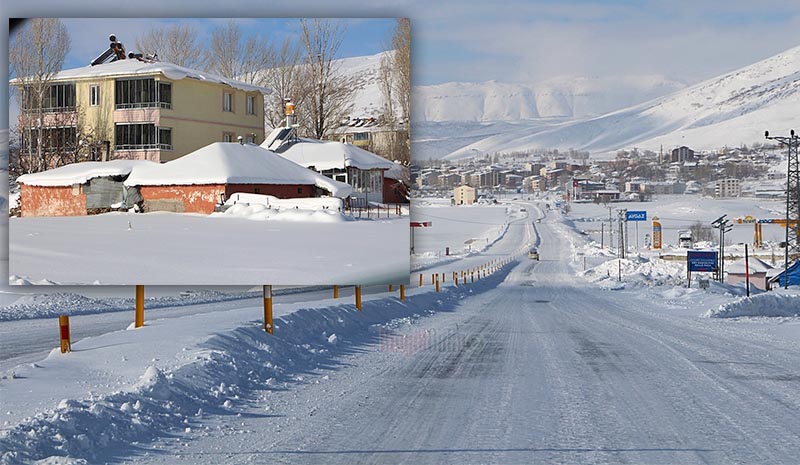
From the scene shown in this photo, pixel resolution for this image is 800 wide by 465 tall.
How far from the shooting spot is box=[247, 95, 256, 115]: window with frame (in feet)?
55.3

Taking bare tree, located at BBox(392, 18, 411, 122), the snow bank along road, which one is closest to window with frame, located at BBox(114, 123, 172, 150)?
bare tree, located at BBox(392, 18, 411, 122)

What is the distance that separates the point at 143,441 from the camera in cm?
699

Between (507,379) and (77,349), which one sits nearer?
(507,379)

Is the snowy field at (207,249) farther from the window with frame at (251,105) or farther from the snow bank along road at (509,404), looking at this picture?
the window with frame at (251,105)

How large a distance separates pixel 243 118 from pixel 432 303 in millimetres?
8625

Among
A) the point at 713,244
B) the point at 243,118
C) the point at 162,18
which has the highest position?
the point at 162,18

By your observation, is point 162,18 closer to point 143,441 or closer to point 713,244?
point 143,441

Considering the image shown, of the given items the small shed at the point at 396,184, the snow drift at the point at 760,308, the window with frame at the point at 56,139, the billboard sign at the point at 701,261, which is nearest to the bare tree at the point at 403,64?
the small shed at the point at 396,184

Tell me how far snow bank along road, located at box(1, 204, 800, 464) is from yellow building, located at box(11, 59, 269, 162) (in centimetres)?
453

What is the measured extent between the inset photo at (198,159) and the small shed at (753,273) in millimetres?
47657

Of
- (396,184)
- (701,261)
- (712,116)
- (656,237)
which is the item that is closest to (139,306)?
(396,184)

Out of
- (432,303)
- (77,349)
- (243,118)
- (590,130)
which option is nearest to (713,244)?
(590,130)

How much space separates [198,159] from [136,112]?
54.6 inches

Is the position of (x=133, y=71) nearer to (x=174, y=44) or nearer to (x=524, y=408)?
(x=174, y=44)
